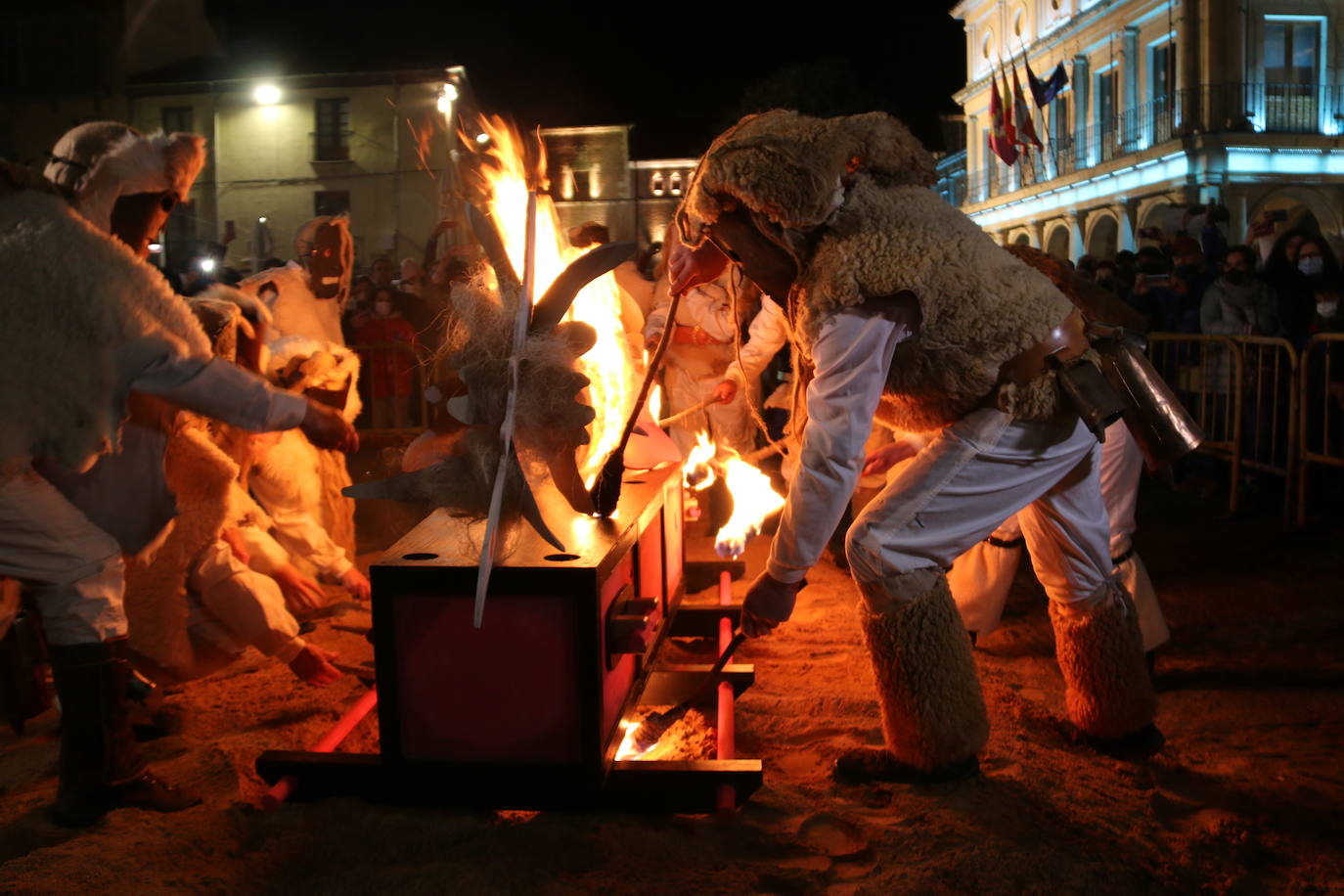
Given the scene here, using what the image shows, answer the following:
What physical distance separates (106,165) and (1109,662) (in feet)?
12.3

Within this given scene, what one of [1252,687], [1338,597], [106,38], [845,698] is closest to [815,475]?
[845,698]

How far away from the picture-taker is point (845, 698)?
3.93m

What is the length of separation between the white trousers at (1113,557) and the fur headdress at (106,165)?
332 centimetres

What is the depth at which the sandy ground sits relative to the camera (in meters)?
2.63

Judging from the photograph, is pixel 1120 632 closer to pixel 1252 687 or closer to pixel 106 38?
pixel 1252 687

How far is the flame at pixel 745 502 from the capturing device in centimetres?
386

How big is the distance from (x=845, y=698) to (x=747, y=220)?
6.30 ft

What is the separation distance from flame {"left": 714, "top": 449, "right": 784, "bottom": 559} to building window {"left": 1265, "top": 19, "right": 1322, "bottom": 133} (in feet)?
90.0

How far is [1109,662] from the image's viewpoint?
336 centimetres

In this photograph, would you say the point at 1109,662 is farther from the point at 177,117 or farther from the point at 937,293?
the point at 177,117

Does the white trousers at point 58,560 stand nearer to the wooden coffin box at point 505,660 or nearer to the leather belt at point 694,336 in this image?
the wooden coffin box at point 505,660

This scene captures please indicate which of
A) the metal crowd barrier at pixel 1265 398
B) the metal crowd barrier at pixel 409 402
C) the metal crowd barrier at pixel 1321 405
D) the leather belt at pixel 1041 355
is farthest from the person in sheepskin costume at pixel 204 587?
the metal crowd barrier at pixel 1265 398

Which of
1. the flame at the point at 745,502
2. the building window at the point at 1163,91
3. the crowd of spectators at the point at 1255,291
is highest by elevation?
the building window at the point at 1163,91

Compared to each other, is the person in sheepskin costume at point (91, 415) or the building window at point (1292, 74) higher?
the building window at point (1292, 74)
